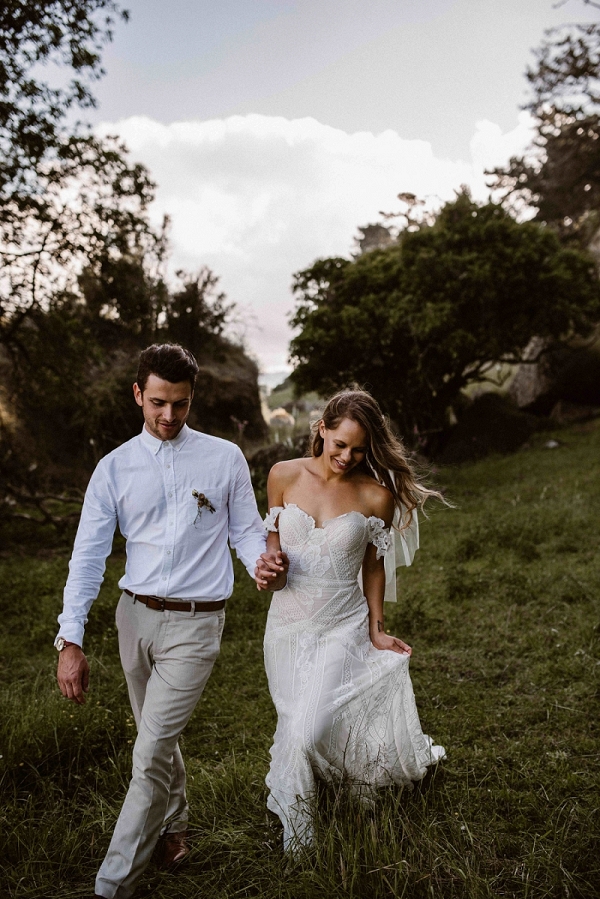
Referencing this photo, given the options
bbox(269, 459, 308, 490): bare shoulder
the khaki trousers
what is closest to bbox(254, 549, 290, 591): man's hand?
the khaki trousers

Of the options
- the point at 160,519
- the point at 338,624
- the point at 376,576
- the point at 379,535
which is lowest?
the point at 338,624

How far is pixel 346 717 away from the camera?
12.3 ft

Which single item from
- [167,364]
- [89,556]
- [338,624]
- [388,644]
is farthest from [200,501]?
[388,644]

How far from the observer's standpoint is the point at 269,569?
11.8 ft

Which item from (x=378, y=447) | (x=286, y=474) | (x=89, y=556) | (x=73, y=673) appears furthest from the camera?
(x=286, y=474)

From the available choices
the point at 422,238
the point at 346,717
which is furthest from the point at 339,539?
the point at 422,238

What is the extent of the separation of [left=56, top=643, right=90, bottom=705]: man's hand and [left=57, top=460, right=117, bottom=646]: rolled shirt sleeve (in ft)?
0.18

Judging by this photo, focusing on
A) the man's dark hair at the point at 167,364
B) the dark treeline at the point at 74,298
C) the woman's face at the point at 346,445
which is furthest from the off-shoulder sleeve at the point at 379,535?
the dark treeline at the point at 74,298

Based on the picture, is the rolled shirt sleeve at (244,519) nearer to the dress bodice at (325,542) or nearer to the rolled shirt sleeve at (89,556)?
the dress bodice at (325,542)

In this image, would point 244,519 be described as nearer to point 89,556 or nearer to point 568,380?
point 89,556

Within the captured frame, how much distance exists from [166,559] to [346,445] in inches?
47.4

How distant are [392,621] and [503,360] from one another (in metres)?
11.5

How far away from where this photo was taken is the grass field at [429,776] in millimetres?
3234

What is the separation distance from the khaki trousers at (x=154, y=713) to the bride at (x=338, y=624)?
0.44m
